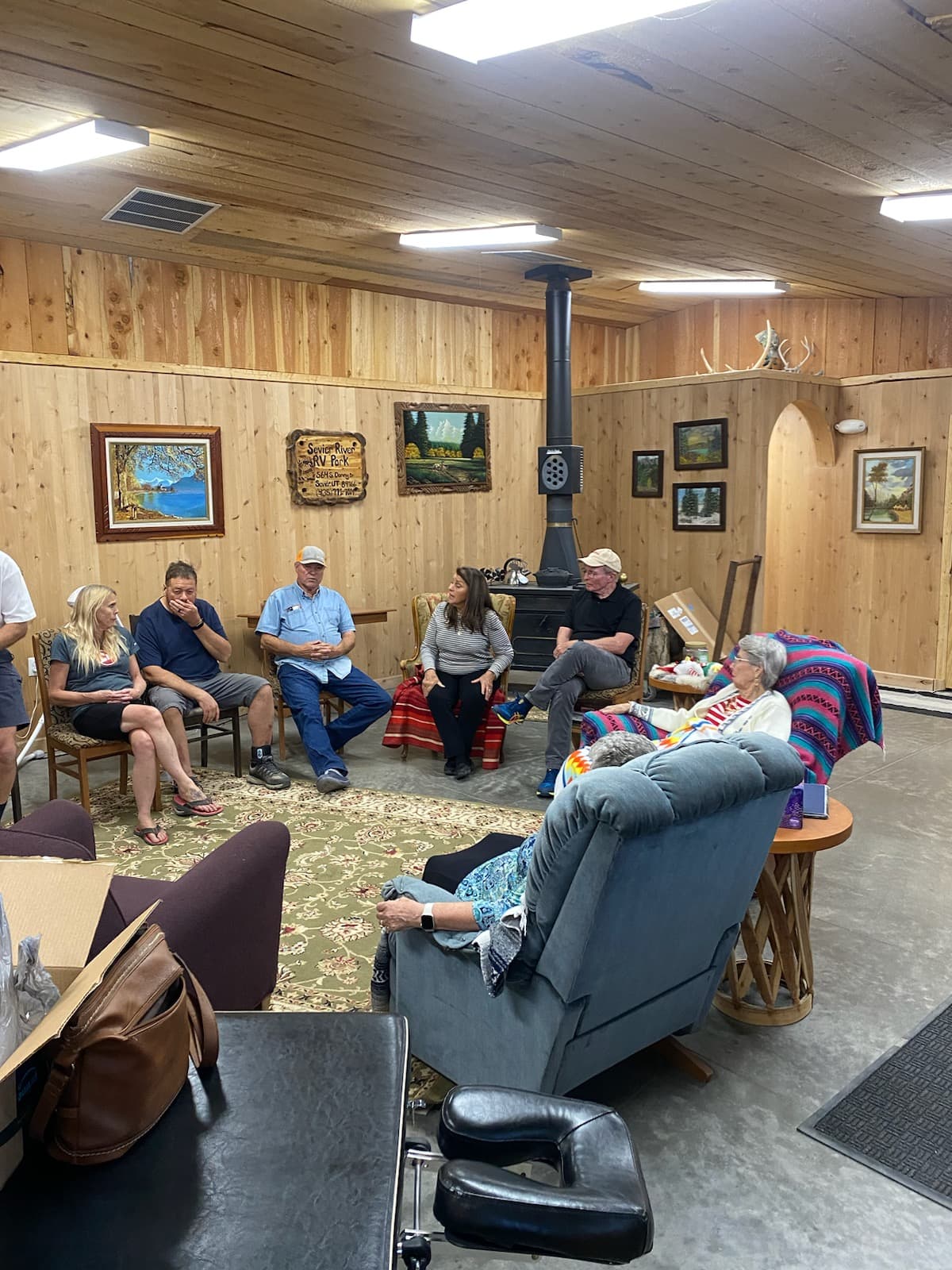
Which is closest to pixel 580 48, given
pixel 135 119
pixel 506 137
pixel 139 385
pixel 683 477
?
pixel 506 137

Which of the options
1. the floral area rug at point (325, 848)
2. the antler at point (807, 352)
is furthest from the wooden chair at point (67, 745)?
the antler at point (807, 352)

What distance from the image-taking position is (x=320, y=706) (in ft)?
18.1

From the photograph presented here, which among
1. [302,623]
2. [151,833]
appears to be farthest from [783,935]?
[302,623]

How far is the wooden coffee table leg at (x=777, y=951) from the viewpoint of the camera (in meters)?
2.88

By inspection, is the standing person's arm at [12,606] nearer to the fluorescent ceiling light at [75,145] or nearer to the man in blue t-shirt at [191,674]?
the man in blue t-shirt at [191,674]

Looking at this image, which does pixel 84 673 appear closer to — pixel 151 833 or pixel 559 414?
pixel 151 833

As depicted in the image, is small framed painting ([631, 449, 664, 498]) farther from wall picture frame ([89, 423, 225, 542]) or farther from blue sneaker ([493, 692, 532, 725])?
wall picture frame ([89, 423, 225, 542])

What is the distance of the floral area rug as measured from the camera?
10.5ft

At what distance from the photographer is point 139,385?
19.7 feet

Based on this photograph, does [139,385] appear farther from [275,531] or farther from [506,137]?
[506,137]

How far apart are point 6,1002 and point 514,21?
261 cm

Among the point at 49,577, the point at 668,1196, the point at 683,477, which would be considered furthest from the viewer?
the point at 683,477

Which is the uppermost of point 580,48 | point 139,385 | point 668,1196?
point 580,48

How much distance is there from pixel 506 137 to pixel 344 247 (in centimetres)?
236
